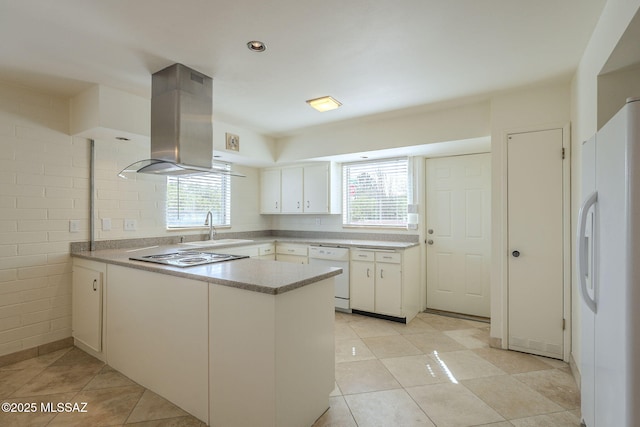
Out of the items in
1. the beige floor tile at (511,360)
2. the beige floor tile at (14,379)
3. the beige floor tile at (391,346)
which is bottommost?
the beige floor tile at (14,379)

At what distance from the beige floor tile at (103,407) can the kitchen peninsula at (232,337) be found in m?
0.12

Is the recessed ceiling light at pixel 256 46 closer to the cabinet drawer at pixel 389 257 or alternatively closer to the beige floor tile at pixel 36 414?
the cabinet drawer at pixel 389 257

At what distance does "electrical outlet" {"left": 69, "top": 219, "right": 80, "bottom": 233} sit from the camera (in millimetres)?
2953

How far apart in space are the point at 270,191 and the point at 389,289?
240 cm

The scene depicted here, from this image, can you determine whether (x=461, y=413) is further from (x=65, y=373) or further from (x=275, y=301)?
(x=65, y=373)

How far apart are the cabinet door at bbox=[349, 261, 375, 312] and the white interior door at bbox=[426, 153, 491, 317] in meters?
0.87

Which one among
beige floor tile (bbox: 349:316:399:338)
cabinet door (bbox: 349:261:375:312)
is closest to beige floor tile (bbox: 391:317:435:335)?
beige floor tile (bbox: 349:316:399:338)

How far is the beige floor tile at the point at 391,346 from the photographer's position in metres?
2.82

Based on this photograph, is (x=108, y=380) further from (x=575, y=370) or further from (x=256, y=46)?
(x=575, y=370)

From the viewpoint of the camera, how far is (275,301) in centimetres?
158

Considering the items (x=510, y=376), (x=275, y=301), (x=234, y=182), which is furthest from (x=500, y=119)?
(x=234, y=182)

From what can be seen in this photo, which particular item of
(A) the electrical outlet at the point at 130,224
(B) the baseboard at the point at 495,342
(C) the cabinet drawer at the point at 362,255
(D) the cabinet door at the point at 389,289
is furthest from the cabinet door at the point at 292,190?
(B) the baseboard at the point at 495,342

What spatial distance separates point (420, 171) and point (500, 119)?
124 centimetres

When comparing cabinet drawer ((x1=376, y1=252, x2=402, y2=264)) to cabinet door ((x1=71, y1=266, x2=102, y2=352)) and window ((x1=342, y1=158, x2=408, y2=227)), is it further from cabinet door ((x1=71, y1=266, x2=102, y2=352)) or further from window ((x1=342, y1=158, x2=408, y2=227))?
cabinet door ((x1=71, y1=266, x2=102, y2=352))
